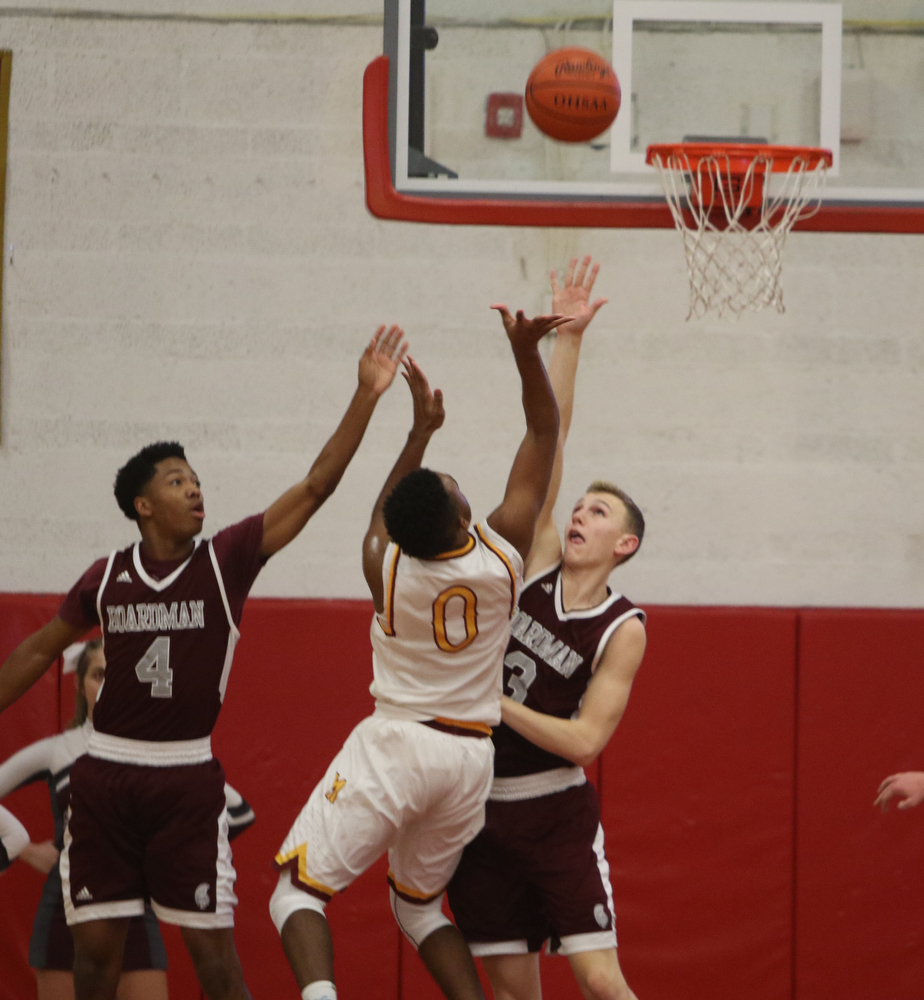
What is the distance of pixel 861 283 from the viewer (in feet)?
18.4

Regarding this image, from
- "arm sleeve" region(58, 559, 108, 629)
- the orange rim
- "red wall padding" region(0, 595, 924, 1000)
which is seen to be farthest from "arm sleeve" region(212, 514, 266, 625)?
the orange rim

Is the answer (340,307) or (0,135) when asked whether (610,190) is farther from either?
(0,135)

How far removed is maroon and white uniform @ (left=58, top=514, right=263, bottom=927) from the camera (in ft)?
12.1

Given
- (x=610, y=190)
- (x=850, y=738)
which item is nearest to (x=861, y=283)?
(x=610, y=190)

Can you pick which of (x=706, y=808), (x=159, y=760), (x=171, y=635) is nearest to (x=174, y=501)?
(x=171, y=635)

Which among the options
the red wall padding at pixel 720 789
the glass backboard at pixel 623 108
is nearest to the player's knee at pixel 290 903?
the red wall padding at pixel 720 789

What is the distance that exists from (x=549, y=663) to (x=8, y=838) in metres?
2.01

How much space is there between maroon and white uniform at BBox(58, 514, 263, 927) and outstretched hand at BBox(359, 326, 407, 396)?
0.66 metres

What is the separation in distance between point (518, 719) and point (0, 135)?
3801 millimetres

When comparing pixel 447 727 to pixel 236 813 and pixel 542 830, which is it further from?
pixel 236 813

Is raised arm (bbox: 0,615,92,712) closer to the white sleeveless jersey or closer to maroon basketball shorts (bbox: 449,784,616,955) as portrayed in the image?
the white sleeveless jersey

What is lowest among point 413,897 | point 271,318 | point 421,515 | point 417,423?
point 413,897

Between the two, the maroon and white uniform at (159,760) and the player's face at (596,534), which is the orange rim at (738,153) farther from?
the maroon and white uniform at (159,760)

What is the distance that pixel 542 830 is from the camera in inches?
144
